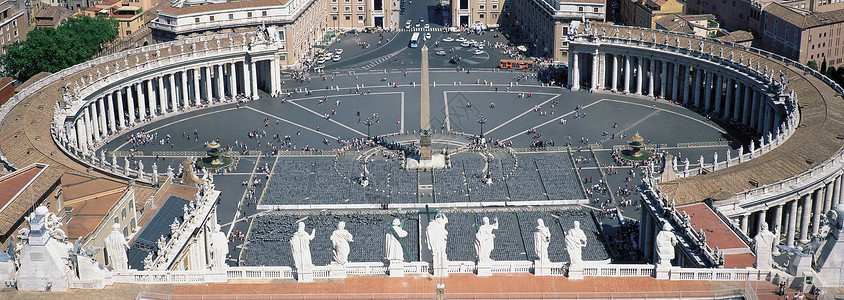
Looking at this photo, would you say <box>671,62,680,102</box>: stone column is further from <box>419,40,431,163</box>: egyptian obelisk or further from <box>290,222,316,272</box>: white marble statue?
<box>290,222,316,272</box>: white marble statue

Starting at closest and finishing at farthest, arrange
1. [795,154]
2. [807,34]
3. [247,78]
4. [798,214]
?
[798,214] → [795,154] → [807,34] → [247,78]

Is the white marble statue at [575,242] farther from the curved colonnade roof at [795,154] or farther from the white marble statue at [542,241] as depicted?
the curved colonnade roof at [795,154]

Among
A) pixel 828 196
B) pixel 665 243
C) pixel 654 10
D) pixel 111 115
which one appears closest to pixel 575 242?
pixel 665 243

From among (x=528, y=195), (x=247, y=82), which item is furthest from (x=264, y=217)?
(x=247, y=82)

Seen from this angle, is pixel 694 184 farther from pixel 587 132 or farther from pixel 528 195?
pixel 587 132

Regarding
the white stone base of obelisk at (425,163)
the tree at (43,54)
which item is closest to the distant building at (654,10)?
the white stone base of obelisk at (425,163)

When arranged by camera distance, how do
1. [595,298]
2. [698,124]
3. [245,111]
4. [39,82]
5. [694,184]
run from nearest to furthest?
[595,298]
[694,184]
[39,82]
[698,124]
[245,111]

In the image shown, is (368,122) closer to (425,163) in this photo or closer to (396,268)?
(425,163)

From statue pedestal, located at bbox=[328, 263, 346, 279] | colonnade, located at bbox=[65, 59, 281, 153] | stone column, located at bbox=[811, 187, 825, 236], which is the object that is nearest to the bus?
colonnade, located at bbox=[65, 59, 281, 153]
